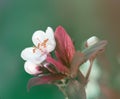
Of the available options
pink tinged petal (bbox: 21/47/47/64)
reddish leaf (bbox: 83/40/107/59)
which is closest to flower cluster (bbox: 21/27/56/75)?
pink tinged petal (bbox: 21/47/47/64)

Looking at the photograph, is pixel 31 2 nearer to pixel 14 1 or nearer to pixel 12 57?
pixel 14 1

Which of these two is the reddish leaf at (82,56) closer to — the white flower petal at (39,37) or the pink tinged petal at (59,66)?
the pink tinged petal at (59,66)

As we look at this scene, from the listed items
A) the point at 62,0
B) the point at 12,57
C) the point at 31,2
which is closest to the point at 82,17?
the point at 62,0

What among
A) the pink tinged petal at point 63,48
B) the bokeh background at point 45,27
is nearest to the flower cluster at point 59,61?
the pink tinged petal at point 63,48

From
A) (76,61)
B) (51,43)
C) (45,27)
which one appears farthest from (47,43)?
(45,27)

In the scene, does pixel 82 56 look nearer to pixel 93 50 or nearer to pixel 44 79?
pixel 93 50
